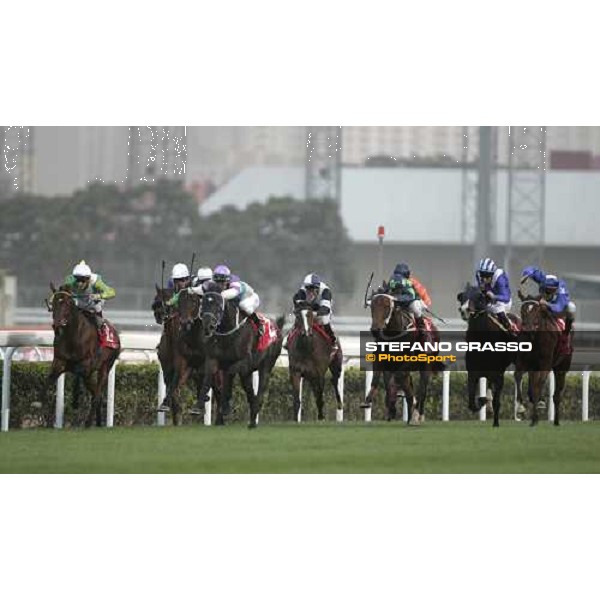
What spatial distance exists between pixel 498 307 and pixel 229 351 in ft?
6.61

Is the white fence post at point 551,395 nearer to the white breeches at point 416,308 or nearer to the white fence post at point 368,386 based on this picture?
the white fence post at point 368,386

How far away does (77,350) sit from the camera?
15.1 m

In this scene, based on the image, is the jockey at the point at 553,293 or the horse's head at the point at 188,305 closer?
the jockey at the point at 553,293

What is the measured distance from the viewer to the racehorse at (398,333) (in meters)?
14.5

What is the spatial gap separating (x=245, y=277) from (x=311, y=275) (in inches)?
25.0

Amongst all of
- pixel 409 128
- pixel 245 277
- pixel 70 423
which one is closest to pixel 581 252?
pixel 409 128

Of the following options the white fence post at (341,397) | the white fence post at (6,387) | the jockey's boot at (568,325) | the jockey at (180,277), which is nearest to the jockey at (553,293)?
the jockey's boot at (568,325)

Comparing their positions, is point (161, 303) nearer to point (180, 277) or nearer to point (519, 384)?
point (180, 277)

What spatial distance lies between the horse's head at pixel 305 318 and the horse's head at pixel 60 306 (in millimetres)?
1866

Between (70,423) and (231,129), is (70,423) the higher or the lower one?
the lower one

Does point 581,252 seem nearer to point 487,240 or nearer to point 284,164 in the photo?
point 487,240

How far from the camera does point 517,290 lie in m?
15.3

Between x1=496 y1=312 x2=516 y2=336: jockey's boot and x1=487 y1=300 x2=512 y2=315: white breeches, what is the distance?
3cm

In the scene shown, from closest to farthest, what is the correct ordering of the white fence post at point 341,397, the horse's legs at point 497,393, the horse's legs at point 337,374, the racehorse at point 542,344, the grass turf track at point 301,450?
the grass turf track at point 301,450, the racehorse at point 542,344, the horse's legs at point 497,393, the horse's legs at point 337,374, the white fence post at point 341,397
